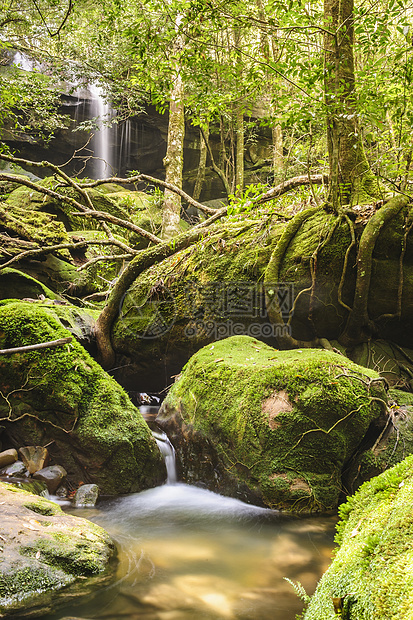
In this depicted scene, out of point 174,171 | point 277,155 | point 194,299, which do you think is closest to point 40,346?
point 194,299

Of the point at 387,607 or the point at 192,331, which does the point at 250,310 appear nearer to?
the point at 192,331

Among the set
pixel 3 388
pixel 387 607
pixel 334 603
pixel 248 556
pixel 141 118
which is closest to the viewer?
pixel 387 607

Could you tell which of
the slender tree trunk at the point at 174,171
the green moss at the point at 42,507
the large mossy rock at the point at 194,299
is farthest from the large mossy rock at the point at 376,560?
the slender tree trunk at the point at 174,171

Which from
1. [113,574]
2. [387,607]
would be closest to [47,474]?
[113,574]

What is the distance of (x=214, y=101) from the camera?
5.59 metres

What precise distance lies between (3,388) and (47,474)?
1.03 metres

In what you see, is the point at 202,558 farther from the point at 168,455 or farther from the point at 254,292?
Answer: the point at 254,292

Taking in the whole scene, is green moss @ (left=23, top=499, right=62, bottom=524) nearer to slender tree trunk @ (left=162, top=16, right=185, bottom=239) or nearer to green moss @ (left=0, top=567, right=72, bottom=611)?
green moss @ (left=0, top=567, right=72, bottom=611)

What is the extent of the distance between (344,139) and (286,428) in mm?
4068

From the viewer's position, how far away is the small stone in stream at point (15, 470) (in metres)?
3.72

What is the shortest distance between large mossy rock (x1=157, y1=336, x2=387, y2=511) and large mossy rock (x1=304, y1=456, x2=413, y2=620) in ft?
6.54

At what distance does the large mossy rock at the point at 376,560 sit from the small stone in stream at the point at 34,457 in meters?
3.32

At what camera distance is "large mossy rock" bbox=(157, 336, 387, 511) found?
3.50 m

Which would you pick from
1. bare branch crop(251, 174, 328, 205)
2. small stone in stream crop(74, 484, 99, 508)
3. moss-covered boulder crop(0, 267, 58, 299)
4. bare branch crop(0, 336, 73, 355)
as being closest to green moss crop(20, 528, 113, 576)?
small stone in stream crop(74, 484, 99, 508)
